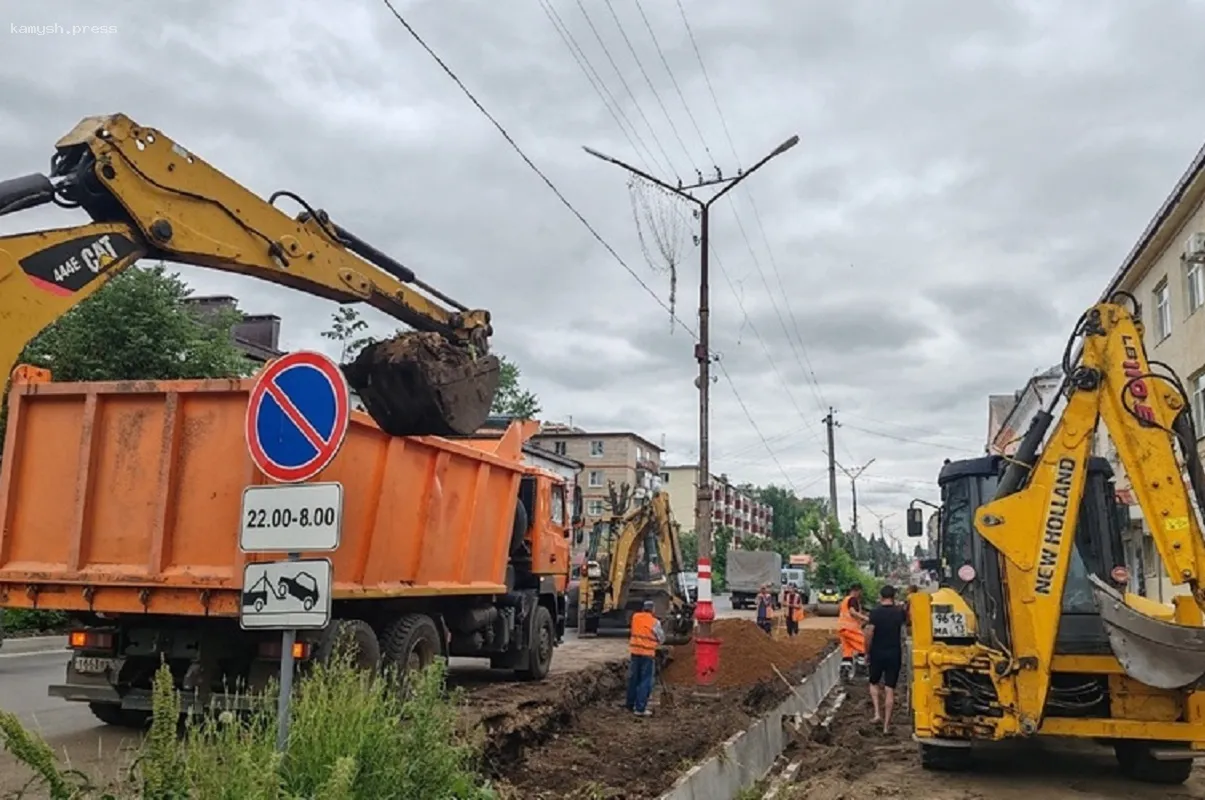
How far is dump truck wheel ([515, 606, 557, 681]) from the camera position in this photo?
13758 millimetres

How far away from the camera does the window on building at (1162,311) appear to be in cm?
2341

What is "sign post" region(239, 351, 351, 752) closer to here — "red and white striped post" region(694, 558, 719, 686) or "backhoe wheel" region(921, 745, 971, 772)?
"backhoe wheel" region(921, 745, 971, 772)

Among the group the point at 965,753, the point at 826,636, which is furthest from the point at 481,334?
the point at 826,636

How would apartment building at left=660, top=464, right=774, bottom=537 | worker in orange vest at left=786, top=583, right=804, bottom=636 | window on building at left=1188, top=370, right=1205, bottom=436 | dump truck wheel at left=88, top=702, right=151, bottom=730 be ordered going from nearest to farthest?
dump truck wheel at left=88, top=702, right=151, bottom=730
window on building at left=1188, top=370, right=1205, bottom=436
worker in orange vest at left=786, top=583, right=804, bottom=636
apartment building at left=660, top=464, right=774, bottom=537

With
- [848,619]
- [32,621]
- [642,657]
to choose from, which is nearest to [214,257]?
[642,657]

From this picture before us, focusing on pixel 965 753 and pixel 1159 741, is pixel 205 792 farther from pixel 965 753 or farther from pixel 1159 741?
pixel 1159 741

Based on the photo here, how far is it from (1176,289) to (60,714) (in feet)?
72.8

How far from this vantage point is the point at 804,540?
8781cm

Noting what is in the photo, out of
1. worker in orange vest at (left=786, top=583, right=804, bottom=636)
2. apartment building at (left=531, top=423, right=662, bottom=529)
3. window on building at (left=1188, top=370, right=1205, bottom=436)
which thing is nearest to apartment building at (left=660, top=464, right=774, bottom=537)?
apartment building at (left=531, top=423, right=662, bottom=529)

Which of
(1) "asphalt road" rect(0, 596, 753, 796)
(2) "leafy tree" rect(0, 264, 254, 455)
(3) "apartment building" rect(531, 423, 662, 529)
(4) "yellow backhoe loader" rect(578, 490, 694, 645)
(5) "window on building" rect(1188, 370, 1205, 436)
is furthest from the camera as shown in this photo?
(3) "apartment building" rect(531, 423, 662, 529)

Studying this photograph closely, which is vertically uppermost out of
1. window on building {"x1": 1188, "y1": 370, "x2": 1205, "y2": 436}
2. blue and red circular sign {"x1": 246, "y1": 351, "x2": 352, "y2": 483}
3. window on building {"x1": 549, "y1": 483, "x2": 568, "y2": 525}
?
window on building {"x1": 1188, "y1": 370, "x2": 1205, "y2": 436}

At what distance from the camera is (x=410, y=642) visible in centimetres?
984

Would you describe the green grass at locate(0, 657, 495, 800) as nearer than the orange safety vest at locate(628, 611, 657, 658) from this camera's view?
Yes

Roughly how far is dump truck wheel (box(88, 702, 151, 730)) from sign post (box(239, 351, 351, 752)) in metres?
4.92
